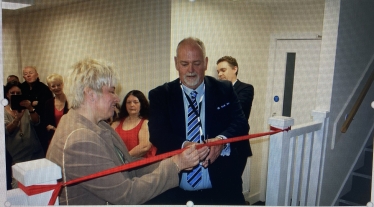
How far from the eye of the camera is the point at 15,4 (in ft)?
2.72

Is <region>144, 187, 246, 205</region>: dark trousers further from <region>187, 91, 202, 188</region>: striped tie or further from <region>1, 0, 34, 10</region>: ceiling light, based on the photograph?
<region>1, 0, 34, 10</region>: ceiling light

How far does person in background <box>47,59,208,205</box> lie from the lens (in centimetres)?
71

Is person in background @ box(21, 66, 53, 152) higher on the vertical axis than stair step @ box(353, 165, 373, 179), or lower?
higher

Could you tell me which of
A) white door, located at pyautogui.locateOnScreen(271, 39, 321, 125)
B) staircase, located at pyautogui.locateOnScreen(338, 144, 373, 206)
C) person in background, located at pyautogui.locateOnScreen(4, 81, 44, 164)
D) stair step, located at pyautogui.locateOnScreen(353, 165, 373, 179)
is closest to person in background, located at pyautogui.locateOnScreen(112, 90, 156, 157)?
person in background, located at pyautogui.locateOnScreen(4, 81, 44, 164)

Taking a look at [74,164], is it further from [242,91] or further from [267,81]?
[267,81]

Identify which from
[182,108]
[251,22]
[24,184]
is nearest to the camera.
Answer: [24,184]

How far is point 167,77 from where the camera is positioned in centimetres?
149

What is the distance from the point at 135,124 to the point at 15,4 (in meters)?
0.72

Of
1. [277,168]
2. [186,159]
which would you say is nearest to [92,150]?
[186,159]

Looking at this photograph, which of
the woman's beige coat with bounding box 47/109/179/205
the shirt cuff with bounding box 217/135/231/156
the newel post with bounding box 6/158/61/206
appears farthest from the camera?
the shirt cuff with bounding box 217/135/231/156

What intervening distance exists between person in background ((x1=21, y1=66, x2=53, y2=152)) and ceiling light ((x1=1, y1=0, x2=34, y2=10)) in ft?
0.82

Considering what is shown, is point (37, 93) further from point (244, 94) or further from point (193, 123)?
point (244, 94)

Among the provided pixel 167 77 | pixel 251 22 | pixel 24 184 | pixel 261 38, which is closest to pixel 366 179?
pixel 261 38

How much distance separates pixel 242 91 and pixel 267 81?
0.95m
